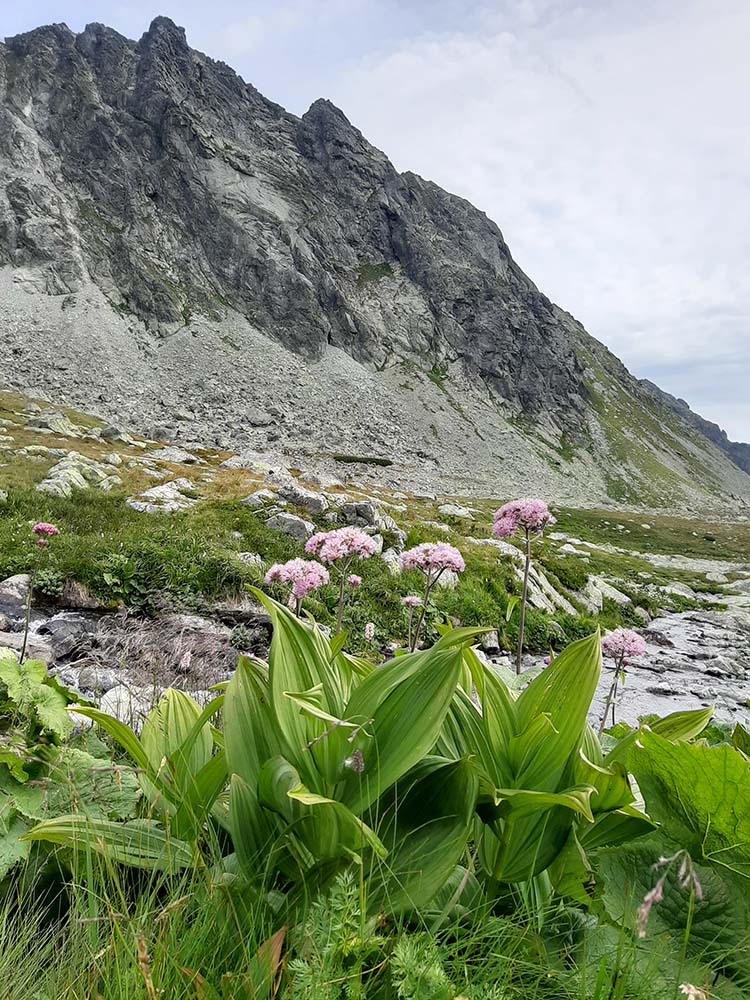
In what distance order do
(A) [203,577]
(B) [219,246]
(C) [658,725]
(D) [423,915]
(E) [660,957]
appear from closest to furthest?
(E) [660,957] < (D) [423,915] < (C) [658,725] < (A) [203,577] < (B) [219,246]

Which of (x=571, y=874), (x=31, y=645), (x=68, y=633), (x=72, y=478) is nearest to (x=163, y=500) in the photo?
(x=72, y=478)

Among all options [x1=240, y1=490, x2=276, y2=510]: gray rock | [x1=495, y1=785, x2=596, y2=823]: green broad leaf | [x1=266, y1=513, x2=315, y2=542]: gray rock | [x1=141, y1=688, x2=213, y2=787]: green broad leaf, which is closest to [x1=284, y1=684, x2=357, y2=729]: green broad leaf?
[x1=495, y1=785, x2=596, y2=823]: green broad leaf

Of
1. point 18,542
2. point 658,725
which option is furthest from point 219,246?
point 658,725

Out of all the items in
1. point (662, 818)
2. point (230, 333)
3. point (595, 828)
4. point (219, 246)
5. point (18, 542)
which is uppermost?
point (219, 246)

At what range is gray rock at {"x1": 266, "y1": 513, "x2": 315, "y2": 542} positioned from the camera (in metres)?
13.6

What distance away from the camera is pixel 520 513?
5.18 meters

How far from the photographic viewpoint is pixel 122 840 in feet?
7.10

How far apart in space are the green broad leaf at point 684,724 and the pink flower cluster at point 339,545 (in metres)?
2.83

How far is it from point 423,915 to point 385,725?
2.11ft

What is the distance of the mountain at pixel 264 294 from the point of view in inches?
3108

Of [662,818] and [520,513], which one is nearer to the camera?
[662,818]

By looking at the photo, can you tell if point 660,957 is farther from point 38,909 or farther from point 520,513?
point 520,513

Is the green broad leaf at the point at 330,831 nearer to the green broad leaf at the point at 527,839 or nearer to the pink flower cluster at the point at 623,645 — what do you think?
the green broad leaf at the point at 527,839

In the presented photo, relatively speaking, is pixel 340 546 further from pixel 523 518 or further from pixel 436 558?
pixel 523 518
